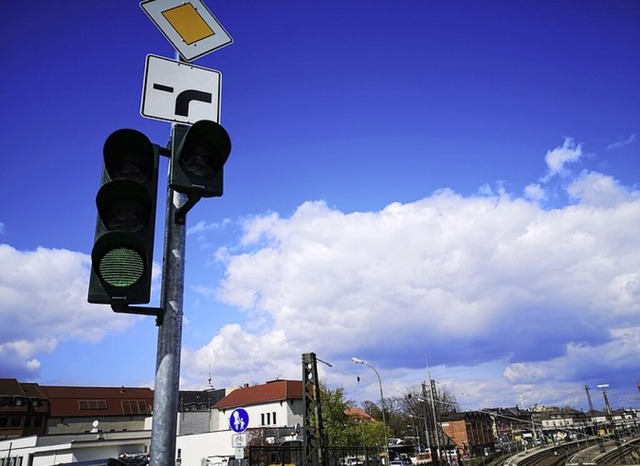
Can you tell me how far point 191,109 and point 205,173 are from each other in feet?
2.39

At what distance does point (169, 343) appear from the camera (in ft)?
8.04

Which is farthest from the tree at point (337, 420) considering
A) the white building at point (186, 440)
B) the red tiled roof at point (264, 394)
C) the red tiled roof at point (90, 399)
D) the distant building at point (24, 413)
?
the distant building at point (24, 413)

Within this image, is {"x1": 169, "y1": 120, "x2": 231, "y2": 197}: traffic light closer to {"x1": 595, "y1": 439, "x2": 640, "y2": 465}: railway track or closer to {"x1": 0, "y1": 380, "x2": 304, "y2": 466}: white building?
{"x1": 0, "y1": 380, "x2": 304, "y2": 466}: white building

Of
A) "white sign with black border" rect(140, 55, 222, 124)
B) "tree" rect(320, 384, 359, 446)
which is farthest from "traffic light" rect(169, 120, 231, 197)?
"tree" rect(320, 384, 359, 446)

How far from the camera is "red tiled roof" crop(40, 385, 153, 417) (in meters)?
59.4

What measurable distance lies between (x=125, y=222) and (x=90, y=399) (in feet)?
228

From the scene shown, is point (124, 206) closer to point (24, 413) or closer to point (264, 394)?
point (264, 394)

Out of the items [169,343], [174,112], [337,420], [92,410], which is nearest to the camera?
[169,343]

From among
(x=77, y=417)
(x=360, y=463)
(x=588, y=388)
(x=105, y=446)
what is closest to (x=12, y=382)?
(x=77, y=417)

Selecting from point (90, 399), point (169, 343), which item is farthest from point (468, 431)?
point (169, 343)

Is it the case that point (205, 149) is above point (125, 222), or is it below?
above

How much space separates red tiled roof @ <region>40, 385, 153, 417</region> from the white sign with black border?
66.1 meters

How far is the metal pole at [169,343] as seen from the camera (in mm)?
2268

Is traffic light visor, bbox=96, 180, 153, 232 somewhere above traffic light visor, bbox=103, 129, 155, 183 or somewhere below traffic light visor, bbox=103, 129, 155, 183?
below
